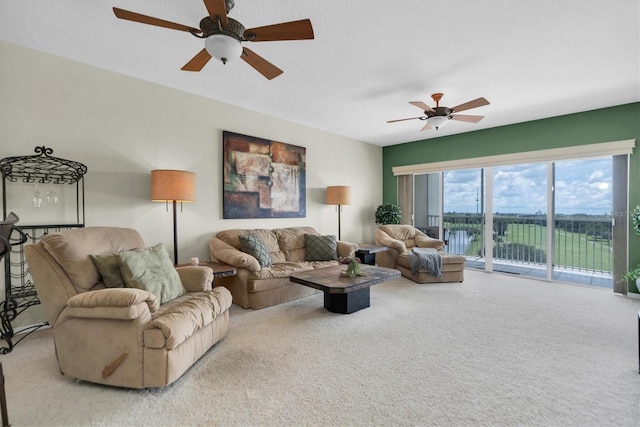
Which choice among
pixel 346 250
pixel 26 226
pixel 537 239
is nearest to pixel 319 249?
pixel 346 250

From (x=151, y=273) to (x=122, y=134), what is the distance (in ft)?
6.02

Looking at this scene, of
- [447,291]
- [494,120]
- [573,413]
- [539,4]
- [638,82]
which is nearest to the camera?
[573,413]

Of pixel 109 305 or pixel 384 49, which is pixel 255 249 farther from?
pixel 384 49

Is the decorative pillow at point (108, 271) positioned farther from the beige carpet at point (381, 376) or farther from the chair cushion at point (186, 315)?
the beige carpet at point (381, 376)

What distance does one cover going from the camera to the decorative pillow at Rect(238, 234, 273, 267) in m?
3.65

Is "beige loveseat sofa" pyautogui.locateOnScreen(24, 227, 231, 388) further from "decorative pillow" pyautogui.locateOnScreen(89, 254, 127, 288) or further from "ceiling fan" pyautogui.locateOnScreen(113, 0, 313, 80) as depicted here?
"ceiling fan" pyautogui.locateOnScreen(113, 0, 313, 80)

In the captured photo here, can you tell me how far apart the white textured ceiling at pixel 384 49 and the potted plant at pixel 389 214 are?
2516 mm

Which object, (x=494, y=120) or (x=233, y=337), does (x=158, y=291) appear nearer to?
(x=233, y=337)

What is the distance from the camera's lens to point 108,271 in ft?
7.14

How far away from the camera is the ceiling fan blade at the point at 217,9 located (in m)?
1.65

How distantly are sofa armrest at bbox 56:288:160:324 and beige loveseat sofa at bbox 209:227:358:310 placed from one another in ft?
4.95

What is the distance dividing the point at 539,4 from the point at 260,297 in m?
3.59

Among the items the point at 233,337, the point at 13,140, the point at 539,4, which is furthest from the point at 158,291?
the point at 539,4

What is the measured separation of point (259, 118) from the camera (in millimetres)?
4445
